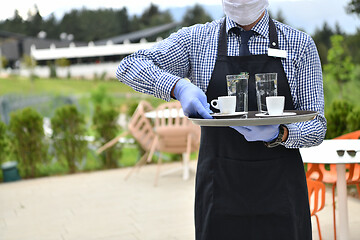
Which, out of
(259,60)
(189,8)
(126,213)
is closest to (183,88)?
(259,60)

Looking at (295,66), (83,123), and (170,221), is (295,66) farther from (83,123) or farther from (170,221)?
(83,123)

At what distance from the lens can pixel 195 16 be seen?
15.3m

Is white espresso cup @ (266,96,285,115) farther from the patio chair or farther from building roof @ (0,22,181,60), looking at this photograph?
building roof @ (0,22,181,60)

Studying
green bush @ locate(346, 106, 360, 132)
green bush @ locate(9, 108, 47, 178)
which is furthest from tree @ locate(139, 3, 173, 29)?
green bush @ locate(346, 106, 360, 132)

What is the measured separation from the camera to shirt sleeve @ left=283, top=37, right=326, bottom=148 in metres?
1.37

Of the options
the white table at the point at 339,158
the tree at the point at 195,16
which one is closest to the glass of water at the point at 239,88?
the white table at the point at 339,158

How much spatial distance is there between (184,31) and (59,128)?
16.7ft

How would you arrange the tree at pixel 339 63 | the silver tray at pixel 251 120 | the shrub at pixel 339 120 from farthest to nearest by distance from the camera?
the tree at pixel 339 63 < the shrub at pixel 339 120 < the silver tray at pixel 251 120

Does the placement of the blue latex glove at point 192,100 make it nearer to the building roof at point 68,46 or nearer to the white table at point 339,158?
the white table at point 339,158

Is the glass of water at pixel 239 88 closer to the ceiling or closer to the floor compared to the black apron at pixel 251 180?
closer to the ceiling

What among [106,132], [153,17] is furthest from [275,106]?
[153,17]

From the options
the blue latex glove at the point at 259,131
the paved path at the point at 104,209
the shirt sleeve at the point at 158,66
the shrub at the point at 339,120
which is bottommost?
the paved path at the point at 104,209

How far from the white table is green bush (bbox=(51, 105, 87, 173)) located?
13.6 feet

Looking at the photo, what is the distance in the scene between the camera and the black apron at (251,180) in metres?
1.44
